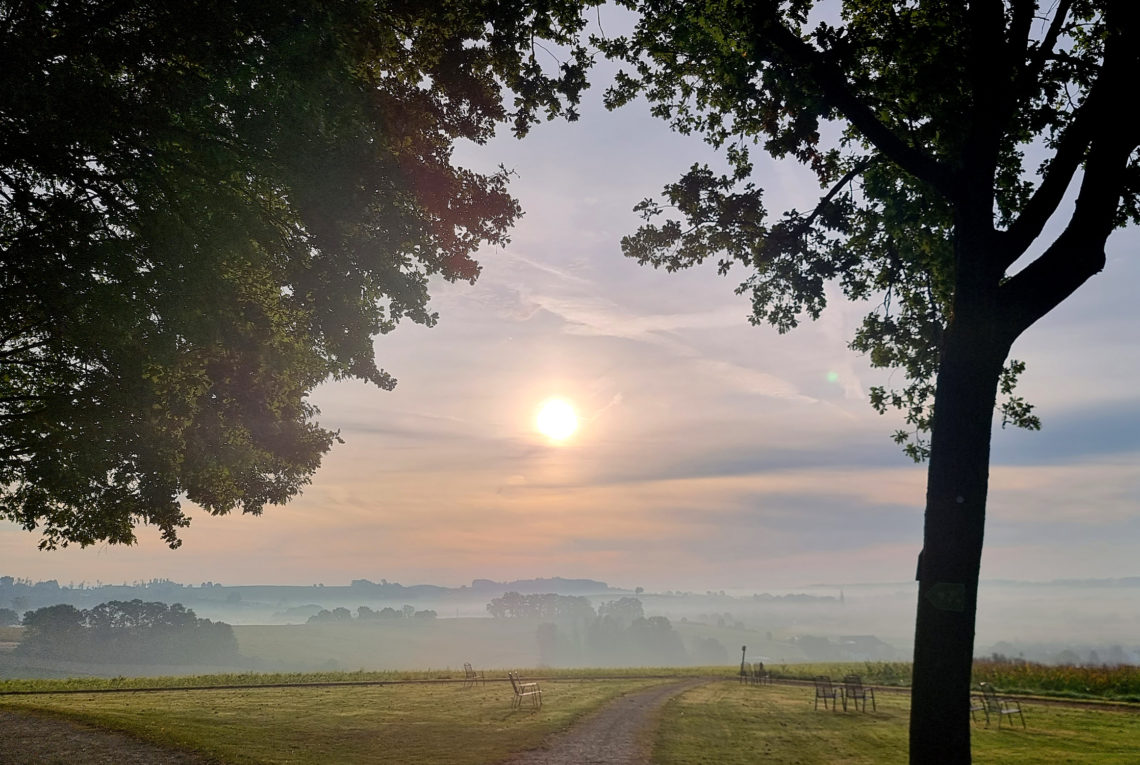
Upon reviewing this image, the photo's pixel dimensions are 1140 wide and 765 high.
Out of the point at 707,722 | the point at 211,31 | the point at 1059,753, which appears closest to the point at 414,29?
the point at 211,31

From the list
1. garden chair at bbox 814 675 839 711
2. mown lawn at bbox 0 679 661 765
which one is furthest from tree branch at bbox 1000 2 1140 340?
garden chair at bbox 814 675 839 711

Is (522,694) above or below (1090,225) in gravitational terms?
below

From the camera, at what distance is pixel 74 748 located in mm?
13523

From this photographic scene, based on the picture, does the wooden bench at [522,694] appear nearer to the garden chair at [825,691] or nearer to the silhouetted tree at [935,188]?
the garden chair at [825,691]

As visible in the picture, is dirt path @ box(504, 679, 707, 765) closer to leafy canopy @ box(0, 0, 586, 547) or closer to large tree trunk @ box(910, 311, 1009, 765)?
large tree trunk @ box(910, 311, 1009, 765)

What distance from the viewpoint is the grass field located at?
13.6 meters

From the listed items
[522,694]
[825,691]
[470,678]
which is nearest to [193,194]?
[522,694]

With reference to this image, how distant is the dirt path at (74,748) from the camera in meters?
12.4

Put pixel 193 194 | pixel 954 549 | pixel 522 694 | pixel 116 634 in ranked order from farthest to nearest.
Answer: pixel 116 634, pixel 522 694, pixel 193 194, pixel 954 549

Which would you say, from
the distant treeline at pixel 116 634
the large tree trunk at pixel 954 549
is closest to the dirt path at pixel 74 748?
the large tree trunk at pixel 954 549

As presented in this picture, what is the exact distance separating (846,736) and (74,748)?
1878cm

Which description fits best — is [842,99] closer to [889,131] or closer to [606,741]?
[889,131]

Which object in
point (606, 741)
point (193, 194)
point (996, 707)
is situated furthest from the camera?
point (996, 707)

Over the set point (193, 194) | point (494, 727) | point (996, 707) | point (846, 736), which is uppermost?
point (193, 194)
